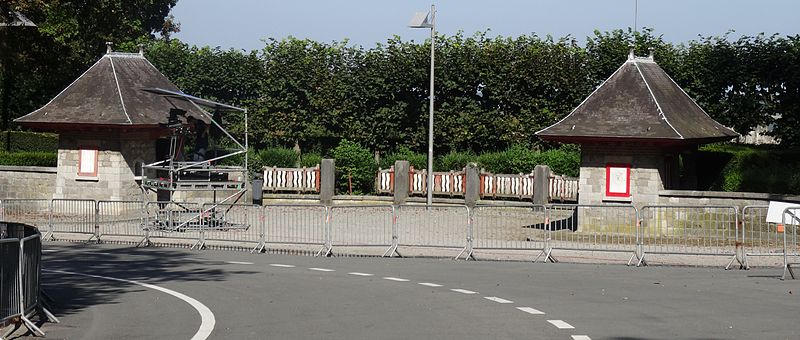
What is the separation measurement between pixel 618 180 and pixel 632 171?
0.43 m

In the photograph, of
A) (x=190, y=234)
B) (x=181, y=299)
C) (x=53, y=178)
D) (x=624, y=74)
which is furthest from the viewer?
(x=53, y=178)

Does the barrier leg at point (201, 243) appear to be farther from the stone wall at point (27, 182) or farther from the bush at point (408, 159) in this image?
the bush at point (408, 159)

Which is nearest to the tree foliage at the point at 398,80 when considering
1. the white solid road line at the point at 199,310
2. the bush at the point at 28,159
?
the bush at the point at 28,159

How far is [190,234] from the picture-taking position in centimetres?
3070

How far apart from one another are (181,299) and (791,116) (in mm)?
27717

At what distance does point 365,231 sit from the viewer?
30078 millimetres

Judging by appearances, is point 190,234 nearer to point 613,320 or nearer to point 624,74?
point 624,74

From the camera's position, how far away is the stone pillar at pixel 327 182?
43.0 metres

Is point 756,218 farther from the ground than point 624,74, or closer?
closer

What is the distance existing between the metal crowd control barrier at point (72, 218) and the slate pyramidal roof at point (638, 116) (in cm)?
1206

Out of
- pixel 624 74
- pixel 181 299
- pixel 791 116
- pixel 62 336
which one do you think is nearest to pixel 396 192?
pixel 624 74

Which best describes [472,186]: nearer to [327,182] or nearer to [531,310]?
[327,182]

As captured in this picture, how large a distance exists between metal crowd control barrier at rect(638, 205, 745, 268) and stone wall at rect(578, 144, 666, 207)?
424 cm

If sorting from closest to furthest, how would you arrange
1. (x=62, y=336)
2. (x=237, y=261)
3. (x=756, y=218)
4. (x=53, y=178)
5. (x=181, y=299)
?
(x=62, y=336)
(x=181, y=299)
(x=237, y=261)
(x=756, y=218)
(x=53, y=178)
